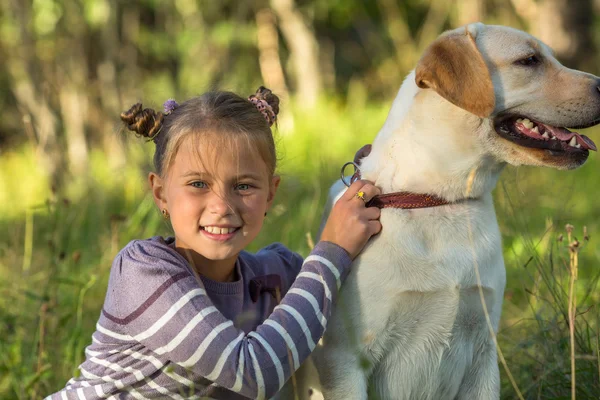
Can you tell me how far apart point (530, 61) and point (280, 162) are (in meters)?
1.00

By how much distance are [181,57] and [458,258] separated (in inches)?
511

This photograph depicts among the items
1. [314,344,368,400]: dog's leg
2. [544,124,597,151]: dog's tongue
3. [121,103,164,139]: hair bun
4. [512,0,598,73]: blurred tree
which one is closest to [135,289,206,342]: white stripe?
[314,344,368,400]: dog's leg

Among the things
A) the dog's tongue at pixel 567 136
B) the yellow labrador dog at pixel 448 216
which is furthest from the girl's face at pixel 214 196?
the dog's tongue at pixel 567 136

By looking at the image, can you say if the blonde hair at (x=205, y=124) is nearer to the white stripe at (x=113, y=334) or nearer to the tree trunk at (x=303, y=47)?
the white stripe at (x=113, y=334)

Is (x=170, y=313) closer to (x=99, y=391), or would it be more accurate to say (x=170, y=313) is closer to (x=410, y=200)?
(x=99, y=391)

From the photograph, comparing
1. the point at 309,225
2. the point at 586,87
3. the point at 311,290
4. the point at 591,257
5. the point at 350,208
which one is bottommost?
the point at 591,257

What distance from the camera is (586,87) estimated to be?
2293 millimetres

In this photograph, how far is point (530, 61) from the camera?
233cm

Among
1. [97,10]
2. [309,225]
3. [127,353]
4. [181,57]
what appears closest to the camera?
[127,353]

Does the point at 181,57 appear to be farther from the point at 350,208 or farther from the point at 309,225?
the point at 350,208

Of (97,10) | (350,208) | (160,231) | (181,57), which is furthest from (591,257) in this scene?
(181,57)

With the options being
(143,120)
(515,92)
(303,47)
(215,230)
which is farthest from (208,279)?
(303,47)

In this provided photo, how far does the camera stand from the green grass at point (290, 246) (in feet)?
8.70

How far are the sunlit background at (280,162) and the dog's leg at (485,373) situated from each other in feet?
0.46
